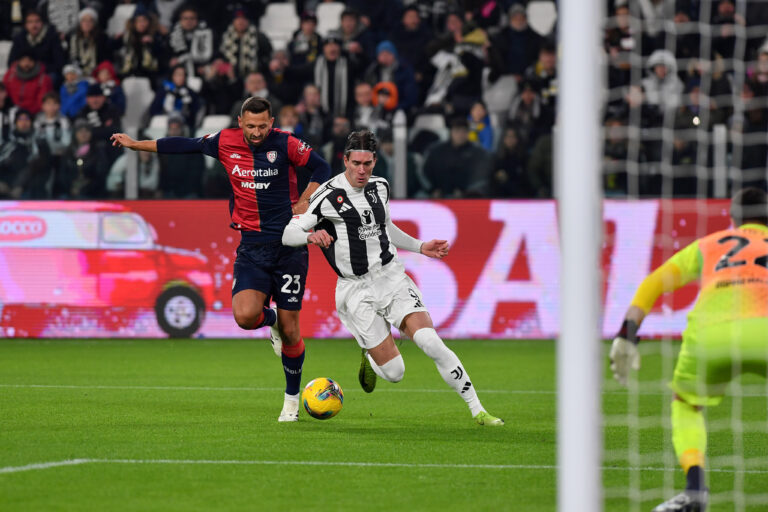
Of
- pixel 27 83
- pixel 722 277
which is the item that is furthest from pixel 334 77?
pixel 722 277

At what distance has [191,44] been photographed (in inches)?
713

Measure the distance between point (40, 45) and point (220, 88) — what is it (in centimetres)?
287

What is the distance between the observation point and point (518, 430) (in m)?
8.09

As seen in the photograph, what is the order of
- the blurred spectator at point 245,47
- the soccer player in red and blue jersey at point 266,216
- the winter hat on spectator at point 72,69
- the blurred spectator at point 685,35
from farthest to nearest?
1. the blurred spectator at point 245,47
2. the winter hat on spectator at point 72,69
3. the blurred spectator at point 685,35
4. the soccer player in red and blue jersey at point 266,216

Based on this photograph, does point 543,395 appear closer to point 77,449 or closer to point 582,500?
point 77,449

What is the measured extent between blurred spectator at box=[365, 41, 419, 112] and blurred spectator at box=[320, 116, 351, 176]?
1.47 m

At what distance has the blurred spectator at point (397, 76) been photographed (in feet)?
55.5

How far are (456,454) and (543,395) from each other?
3.32 m

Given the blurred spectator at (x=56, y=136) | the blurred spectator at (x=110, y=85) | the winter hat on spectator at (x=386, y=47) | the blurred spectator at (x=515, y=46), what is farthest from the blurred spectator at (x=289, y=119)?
the blurred spectator at (x=515, y=46)

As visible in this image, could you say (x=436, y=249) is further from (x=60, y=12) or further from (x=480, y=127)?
(x=60, y=12)

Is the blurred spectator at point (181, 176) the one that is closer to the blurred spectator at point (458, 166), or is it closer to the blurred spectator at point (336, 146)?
the blurred spectator at point (336, 146)

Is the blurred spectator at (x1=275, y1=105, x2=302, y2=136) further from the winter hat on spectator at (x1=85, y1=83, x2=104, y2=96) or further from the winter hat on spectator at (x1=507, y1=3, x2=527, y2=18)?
the winter hat on spectator at (x1=507, y1=3, x2=527, y2=18)

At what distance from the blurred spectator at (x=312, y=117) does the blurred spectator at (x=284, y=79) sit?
598 millimetres

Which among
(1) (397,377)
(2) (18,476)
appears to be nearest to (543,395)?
(1) (397,377)
